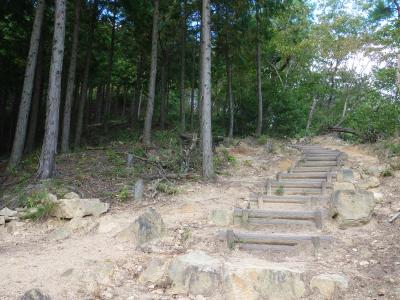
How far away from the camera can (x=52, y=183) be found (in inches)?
343

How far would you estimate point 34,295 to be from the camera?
4617 mm

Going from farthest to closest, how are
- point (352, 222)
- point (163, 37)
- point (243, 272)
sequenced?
point (163, 37), point (352, 222), point (243, 272)

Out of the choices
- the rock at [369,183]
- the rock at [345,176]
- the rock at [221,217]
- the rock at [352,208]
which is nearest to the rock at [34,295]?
the rock at [221,217]

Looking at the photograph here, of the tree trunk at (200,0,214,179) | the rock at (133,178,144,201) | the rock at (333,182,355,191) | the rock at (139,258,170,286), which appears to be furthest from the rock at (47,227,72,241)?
the rock at (333,182,355,191)

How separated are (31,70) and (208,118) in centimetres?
531

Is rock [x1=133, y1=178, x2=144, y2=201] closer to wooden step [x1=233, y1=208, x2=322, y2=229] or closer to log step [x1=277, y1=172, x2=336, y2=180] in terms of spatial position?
wooden step [x1=233, y1=208, x2=322, y2=229]

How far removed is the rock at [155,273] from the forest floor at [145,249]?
111mm

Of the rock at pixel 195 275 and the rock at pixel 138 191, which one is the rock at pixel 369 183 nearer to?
the rock at pixel 195 275

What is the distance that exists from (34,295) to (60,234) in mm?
2338

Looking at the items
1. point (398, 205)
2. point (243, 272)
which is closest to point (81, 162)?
point (243, 272)

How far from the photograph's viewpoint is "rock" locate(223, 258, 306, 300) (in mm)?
4828

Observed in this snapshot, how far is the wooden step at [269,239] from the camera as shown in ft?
19.6

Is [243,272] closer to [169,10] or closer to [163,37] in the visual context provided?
[169,10]

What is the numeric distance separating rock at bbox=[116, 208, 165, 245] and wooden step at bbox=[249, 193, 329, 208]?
2540 millimetres
